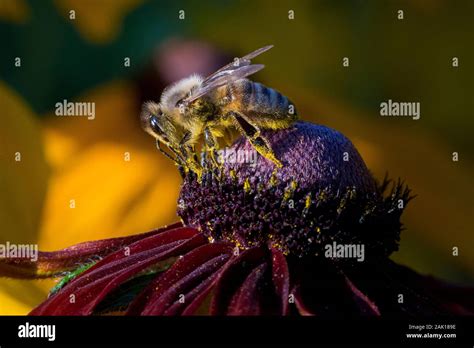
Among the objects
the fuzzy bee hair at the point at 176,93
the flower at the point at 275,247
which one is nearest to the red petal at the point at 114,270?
the flower at the point at 275,247

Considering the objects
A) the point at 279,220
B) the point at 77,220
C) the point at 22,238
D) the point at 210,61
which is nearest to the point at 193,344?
the point at 279,220

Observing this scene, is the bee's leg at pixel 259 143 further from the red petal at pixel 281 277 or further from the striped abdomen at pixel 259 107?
the red petal at pixel 281 277

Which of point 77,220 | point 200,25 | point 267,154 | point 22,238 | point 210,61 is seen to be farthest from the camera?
point 200,25

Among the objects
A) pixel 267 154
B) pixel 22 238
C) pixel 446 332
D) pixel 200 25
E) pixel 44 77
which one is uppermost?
pixel 200 25

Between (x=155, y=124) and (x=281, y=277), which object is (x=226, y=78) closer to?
(x=155, y=124)

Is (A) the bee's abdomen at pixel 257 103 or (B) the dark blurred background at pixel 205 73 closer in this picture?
(A) the bee's abdomen at pixel 257 103

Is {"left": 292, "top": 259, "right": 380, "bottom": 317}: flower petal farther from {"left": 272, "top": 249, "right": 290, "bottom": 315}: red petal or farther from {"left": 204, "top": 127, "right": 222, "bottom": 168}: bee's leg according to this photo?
{"left": 204, "top": 127, "right": 222, "bottom": 168}: bee's leg

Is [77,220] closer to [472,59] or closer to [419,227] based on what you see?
[419,227]
